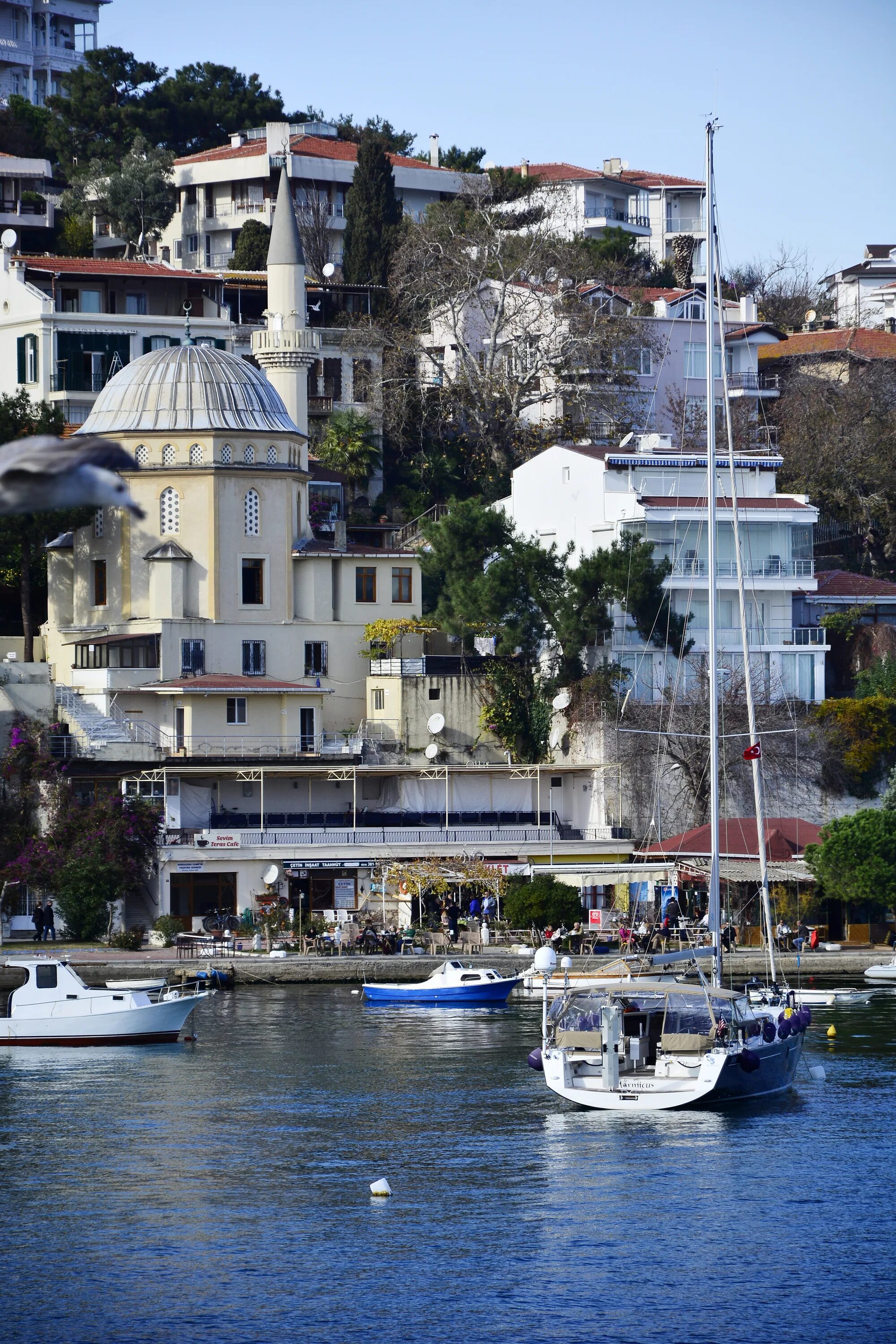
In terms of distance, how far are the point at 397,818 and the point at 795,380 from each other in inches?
1220

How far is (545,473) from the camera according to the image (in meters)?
71.4

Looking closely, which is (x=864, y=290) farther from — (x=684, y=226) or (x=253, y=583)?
(x=253, y=583)

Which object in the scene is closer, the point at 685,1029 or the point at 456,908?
the point at 685,1029

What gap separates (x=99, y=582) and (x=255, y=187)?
3035 cm

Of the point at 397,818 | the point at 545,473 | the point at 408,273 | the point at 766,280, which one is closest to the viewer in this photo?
the point at 397,818

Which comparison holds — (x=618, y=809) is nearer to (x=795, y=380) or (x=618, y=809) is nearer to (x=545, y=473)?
(x=545, y=473)

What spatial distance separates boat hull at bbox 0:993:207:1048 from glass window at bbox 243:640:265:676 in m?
23.5

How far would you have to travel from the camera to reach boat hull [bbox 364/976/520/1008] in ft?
162

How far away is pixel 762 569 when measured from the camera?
67.8 meters

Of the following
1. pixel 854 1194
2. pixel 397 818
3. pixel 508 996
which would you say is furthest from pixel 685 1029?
pixel 397 818

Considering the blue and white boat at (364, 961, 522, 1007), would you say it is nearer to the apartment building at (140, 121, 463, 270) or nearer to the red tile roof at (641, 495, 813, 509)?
the red tile roof at (641, 495, 813, 509)

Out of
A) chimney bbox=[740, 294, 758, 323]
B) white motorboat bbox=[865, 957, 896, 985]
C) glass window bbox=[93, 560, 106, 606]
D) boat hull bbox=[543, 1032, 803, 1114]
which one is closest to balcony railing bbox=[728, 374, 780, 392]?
chimney bbox=[740, 294, 758, 323]

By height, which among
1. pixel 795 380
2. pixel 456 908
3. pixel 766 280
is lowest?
pixel 456 908

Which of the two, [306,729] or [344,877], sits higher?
[306,729]
